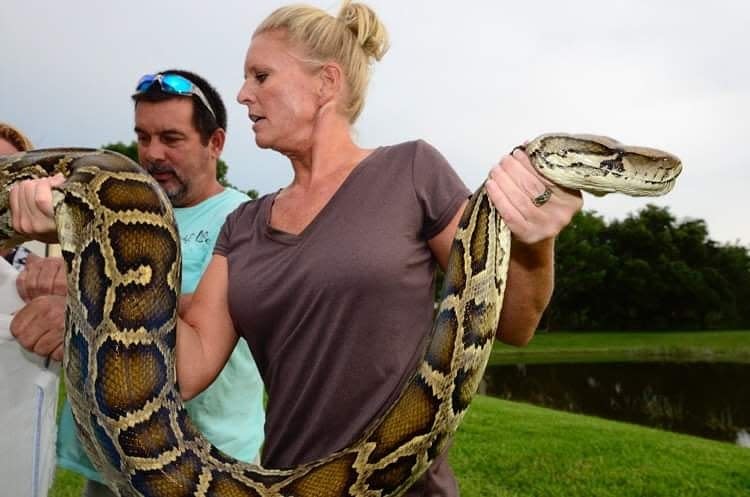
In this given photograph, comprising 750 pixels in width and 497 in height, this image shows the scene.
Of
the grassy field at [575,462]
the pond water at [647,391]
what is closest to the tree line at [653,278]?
the pond water at [647,391]

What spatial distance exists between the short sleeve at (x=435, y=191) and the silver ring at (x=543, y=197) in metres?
0.37

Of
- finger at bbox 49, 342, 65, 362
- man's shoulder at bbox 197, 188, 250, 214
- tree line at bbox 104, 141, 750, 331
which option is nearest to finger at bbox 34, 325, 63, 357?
finger at bbox 49, 342, 65, 362

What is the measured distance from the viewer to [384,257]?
2.96 metres

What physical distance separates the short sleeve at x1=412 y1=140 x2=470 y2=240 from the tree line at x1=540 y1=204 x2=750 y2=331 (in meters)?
71.2

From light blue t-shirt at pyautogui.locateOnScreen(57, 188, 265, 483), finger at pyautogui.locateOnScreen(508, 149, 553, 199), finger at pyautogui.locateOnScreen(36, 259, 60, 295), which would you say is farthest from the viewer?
light blue t-shirt at pyautogui.locateOnScreen(57, 188, 265, 483)

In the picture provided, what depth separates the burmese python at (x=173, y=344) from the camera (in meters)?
2.87

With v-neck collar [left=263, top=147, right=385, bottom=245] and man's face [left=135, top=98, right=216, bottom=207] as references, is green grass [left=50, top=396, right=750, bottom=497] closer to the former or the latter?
man's face [left=135, top=98, right=216, bottom=207]

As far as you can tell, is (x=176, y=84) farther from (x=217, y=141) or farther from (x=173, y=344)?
(x=173, y=344)

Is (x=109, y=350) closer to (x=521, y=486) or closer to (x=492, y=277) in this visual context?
(x=492, y=277)

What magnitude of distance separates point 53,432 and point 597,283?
7396 centimetres

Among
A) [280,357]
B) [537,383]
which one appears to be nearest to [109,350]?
[280,357]

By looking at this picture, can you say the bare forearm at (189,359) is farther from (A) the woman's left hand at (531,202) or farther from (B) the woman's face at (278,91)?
(A) the woman's left hand at (531,202)

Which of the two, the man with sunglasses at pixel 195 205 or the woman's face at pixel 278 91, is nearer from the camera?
the woman's face at pixel 278 91

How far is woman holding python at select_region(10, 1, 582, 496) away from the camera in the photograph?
A: 294cm
